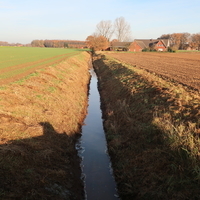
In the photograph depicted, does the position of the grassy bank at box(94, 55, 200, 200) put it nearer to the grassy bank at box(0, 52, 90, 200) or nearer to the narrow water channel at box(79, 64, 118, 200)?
the narrow water channel at box(79, 64, 118, 200)

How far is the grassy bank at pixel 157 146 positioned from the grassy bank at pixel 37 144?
2.12 metres

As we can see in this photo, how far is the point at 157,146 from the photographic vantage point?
25.6 ft

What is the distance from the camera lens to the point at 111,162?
8844 mm

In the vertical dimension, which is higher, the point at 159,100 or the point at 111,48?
the point at 111,48

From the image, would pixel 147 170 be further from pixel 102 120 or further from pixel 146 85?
pixel 146 85

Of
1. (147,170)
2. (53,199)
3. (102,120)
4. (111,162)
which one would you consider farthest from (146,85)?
(53,199)

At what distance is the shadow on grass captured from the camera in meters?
5.25

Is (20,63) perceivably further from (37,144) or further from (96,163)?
(96,163)

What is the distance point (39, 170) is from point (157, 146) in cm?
491

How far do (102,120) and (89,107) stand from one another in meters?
3.10

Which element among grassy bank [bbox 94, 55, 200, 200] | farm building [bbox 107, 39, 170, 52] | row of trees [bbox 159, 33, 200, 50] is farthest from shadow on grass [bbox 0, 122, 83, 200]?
row of trees [bbox 159, 33, 200, 50]

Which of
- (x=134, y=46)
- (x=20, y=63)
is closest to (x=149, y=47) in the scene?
(x=134, y=46)

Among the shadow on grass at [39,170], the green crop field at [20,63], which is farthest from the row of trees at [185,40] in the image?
the shadow on grass at [39,170]

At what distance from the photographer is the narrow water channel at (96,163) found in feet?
23.0
